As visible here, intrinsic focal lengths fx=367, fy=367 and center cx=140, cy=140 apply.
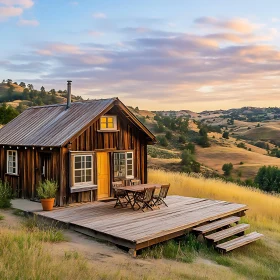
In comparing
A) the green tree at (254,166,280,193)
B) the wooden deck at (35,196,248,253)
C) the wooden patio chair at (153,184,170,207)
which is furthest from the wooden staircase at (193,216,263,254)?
the green tree at (254,166,280,193)

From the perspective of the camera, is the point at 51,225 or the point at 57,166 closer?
the point at 51,225

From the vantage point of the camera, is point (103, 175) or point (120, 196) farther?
point (103, 175)

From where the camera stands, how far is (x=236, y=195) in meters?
17.8

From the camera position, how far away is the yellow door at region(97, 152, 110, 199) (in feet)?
46.8

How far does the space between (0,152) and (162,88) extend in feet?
101

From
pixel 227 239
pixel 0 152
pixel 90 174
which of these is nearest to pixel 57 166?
pixel 90 174

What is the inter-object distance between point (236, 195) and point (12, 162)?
34.2 ft

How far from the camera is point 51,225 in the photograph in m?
10.6

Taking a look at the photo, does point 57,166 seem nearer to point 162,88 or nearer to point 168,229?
point 168,229

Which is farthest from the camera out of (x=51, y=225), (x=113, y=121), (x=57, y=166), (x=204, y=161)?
(x=204, y=161)

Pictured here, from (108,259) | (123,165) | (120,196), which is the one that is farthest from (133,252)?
(123,165)

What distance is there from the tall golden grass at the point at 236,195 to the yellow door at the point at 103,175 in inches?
169

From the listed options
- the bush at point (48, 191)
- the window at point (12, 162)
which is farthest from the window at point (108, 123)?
the window at point (12, 162)

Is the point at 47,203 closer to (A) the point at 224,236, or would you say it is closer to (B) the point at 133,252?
(B) the point at 133,252
